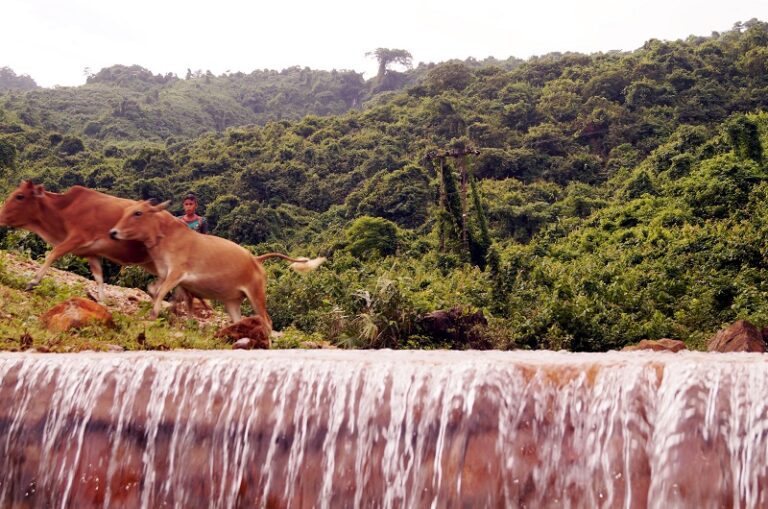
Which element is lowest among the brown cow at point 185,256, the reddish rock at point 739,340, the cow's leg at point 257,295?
the reddish rock at point 739,340

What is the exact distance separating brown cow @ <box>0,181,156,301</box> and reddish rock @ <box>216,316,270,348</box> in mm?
1398

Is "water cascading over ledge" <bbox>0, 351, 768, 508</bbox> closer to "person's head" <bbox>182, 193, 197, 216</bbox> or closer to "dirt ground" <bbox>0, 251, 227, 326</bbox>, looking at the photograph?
"person's head" <bbox>182, 193, 197, 216</bbox>

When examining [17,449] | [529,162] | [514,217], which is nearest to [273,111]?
[529,162]

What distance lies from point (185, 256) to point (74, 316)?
1373mm

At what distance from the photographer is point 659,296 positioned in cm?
1733

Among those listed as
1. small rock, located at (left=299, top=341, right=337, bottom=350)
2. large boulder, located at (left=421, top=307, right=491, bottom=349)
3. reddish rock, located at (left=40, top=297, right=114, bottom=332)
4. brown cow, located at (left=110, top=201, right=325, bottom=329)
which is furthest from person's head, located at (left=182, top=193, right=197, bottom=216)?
large boulder, located at (left=421, top=307, right=491, bottom=349)

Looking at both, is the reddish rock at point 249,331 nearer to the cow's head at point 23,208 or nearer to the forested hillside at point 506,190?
the cow's head at point 23,208

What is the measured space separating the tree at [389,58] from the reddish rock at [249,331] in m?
76.8

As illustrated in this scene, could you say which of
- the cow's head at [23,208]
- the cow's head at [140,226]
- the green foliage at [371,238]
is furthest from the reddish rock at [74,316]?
the green foliage at [371,238]

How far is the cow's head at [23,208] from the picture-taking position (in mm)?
8992

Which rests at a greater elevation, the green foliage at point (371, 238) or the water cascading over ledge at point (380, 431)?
the water cascading over ledge at point (380, 431)

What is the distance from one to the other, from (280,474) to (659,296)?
552 inches

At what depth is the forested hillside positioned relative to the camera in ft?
51.1

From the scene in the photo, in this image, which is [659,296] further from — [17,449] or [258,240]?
[258,240]
